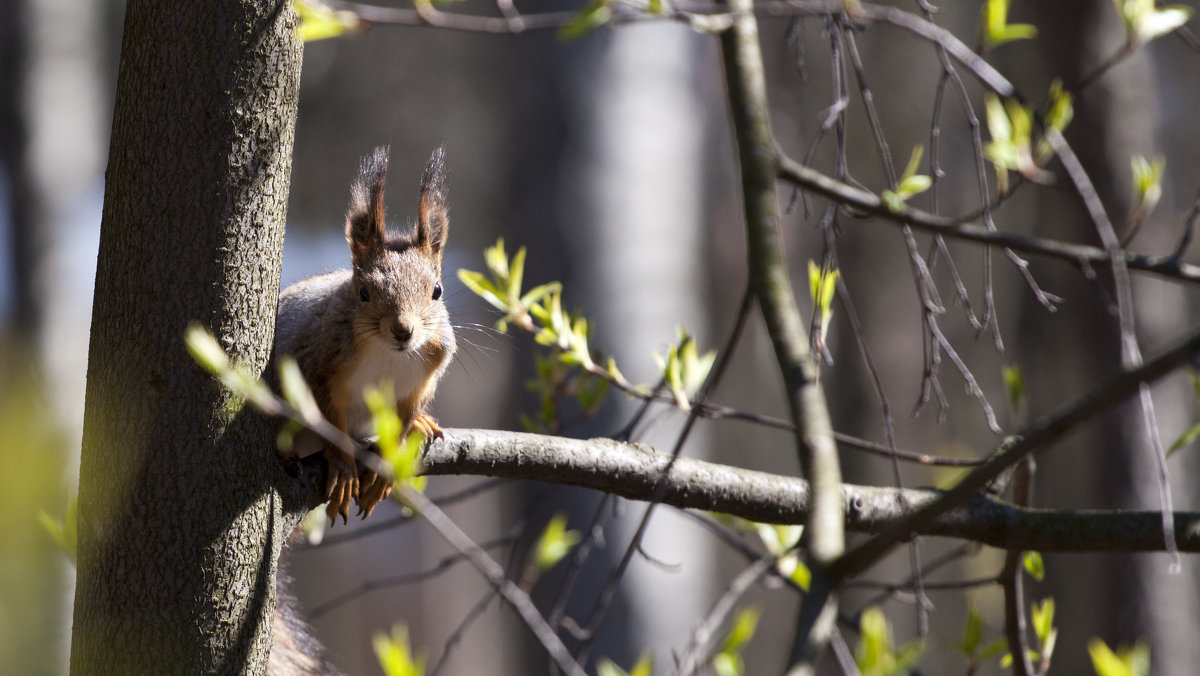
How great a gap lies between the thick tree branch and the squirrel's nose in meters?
0.26

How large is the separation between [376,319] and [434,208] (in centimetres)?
22

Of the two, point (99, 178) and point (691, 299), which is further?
point (99, 178)

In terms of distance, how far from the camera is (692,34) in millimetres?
3281

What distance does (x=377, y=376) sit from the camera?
1.41 m

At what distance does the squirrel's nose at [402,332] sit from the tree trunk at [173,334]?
44 centimetres

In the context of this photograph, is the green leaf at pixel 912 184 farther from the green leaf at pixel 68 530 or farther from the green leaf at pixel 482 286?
the green leaf at pixel 68 530

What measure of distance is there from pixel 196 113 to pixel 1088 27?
8.56ft

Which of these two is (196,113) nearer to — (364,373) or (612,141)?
(364,373)

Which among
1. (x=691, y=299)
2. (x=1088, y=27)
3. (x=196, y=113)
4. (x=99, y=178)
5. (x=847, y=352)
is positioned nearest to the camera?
(x=196, y=113)

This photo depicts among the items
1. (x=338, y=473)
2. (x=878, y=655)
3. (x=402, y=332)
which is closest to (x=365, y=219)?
(x=402, y=332)

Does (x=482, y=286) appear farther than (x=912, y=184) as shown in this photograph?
Yes

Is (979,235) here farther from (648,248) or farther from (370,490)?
(648,248)

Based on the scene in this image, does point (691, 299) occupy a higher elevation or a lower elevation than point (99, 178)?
lower

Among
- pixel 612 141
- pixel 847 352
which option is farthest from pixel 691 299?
pixel 847 352
